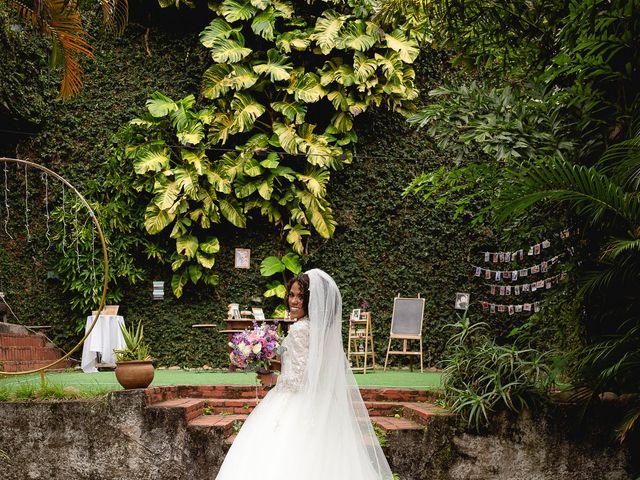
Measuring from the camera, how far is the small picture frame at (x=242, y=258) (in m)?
10.8

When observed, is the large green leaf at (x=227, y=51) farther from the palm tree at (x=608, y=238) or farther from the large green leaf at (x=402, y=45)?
the palm tree at (x=608, y=238)

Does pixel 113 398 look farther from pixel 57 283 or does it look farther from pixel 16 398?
pixel 57 283

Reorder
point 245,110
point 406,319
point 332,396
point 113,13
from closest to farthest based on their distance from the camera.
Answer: point 332,396, point 113,13, point 406,319, point 245,110

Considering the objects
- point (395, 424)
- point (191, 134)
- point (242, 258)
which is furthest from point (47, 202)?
point (395, 424)

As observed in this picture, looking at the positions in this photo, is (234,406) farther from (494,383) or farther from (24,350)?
(24,350)

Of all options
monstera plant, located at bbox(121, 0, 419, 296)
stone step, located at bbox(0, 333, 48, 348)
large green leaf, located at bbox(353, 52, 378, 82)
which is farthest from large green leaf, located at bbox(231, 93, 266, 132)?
stone step, located at bbox(0, 333, 48, 348)

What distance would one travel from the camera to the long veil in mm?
3932

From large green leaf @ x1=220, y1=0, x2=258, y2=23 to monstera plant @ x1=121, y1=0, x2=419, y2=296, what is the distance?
0.02 metres

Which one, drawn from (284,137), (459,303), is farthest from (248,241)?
(459,303)

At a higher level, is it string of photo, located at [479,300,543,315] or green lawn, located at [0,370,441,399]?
string of photo, located at [479,300,543,315]

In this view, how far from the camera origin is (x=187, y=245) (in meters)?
10.4

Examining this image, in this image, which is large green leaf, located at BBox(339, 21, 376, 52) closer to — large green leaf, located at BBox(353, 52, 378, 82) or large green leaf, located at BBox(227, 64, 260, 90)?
large green leaf, located at BBox(353, 52, 378, 82)

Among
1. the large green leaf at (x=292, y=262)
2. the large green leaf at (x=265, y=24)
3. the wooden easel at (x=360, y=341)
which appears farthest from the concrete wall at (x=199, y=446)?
the large green leaf at (x=265, y=24)

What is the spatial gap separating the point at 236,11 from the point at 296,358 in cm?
780
